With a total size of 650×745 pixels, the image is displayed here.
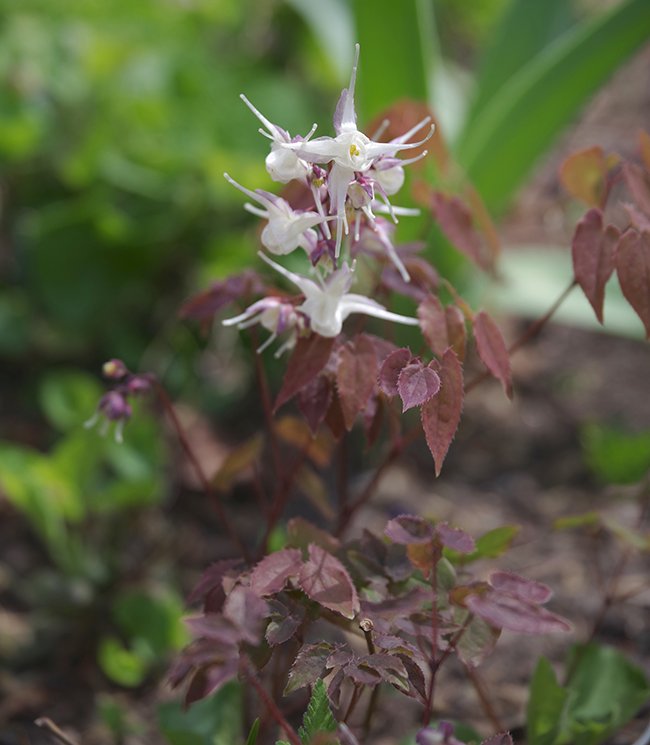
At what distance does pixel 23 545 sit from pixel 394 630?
3.11ft

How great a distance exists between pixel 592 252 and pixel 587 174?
16cm

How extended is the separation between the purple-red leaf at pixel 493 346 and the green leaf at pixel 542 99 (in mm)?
Answer: 881

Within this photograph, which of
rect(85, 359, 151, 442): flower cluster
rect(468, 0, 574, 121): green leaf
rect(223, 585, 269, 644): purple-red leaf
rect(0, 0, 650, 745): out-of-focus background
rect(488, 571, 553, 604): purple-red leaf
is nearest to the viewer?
rect(223, 585, 269, 644): purple-red leaf

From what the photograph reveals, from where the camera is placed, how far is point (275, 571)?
0.84 m

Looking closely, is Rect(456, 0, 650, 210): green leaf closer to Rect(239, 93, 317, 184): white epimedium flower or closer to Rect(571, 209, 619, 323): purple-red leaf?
Rect(571, 209, 619, 323): purple-red leaf

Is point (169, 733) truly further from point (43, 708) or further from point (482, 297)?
point (482, 297)

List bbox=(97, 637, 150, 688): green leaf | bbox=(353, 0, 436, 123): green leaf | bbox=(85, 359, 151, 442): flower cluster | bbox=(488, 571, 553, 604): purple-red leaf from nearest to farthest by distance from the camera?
1. bbox=(488, 571, 553, 604): purple-red leaf
2. bbox=(85, 359, 151, 442): flower cluster
3. bbox=(97, 637, 150, 688): green leaf
4. bbox=(353, 0, 436, 123): green leaf

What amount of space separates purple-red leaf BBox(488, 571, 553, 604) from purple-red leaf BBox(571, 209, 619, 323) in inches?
10.4

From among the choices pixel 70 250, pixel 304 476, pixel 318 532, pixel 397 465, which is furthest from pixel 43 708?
pixel 70 250

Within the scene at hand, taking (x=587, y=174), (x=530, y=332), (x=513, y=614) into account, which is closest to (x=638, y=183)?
(x=587, y=174)

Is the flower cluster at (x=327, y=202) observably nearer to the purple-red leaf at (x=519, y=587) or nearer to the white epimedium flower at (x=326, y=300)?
the white epimedium flower at (x=326, y=300)

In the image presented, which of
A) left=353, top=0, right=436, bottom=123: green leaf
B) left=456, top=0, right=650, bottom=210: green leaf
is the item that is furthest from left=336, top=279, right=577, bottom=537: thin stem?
left=353, top=0, right=436, bottom=123: green leaf

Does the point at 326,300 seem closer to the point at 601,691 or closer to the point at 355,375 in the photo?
the point at 355,375

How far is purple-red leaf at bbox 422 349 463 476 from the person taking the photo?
31.8 inches
